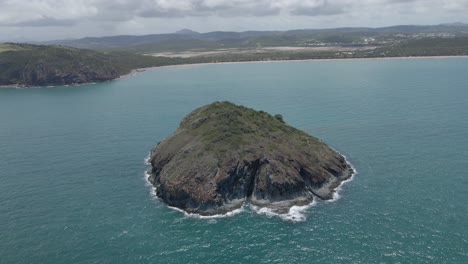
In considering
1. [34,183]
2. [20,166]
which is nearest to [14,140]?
[20,166]

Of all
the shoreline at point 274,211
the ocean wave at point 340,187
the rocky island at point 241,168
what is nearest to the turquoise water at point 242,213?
the ocean wave at point 340,187

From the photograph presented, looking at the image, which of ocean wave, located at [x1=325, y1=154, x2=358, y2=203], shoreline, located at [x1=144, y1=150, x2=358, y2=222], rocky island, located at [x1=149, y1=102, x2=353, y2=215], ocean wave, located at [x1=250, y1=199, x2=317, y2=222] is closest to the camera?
ocean wave, located at [x1=250, y1=199, x2=317, y2=222]

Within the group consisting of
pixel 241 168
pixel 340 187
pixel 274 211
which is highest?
pixel 241 168

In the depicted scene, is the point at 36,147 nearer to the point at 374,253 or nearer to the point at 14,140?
the point at 14,140

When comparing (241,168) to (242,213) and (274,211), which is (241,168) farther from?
(274,211)

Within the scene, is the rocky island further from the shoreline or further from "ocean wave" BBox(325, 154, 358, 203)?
"ocean wave" BBox(325, 154, 358, 203)

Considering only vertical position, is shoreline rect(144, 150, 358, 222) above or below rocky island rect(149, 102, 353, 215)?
below

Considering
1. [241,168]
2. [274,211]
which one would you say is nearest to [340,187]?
[274,211]

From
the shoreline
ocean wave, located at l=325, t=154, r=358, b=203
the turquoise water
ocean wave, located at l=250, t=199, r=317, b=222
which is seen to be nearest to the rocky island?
the shoreline

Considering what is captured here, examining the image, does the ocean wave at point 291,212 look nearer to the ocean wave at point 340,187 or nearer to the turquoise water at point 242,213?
the turquoise water at point 242,213
